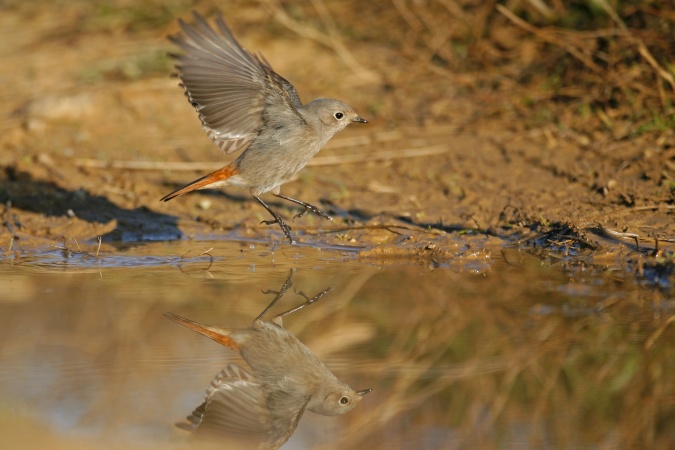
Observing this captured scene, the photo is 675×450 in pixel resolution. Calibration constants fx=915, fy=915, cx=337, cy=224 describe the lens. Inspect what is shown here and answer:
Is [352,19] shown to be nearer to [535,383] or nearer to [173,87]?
[173,87]

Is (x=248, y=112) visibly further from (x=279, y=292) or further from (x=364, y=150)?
(x=364, y=150)

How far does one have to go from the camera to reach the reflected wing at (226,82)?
17.1ft

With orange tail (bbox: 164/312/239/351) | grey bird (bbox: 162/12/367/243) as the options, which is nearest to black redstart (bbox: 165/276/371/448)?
orange tail (bbox: 164/312/239/351)

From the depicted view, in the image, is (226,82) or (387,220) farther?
(387,220)

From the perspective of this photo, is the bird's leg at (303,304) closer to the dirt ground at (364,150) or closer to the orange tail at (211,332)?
the orange tail at (211,332)

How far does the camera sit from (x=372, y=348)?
4.08m

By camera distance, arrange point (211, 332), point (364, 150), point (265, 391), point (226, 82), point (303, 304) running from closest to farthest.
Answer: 1. point (265, 391)
2. point (211, 332)
3. point (303, 304)
4. point (226, 82)
5. point (364, 150)

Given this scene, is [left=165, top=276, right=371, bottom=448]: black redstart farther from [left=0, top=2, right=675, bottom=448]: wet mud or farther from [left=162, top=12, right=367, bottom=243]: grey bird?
[left=162, top=12, right=367, bottom=243]: grey bird

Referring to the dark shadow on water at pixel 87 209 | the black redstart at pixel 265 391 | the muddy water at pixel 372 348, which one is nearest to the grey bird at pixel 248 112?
the muddy water at pixel 372 348

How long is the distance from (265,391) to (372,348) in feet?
1.72

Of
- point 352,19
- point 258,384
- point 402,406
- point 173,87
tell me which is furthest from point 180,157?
point 402,406

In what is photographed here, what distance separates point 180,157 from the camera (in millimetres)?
7883

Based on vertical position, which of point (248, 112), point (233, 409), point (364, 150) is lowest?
point (364, 150)

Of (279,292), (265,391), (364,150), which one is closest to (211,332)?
(265,391)
